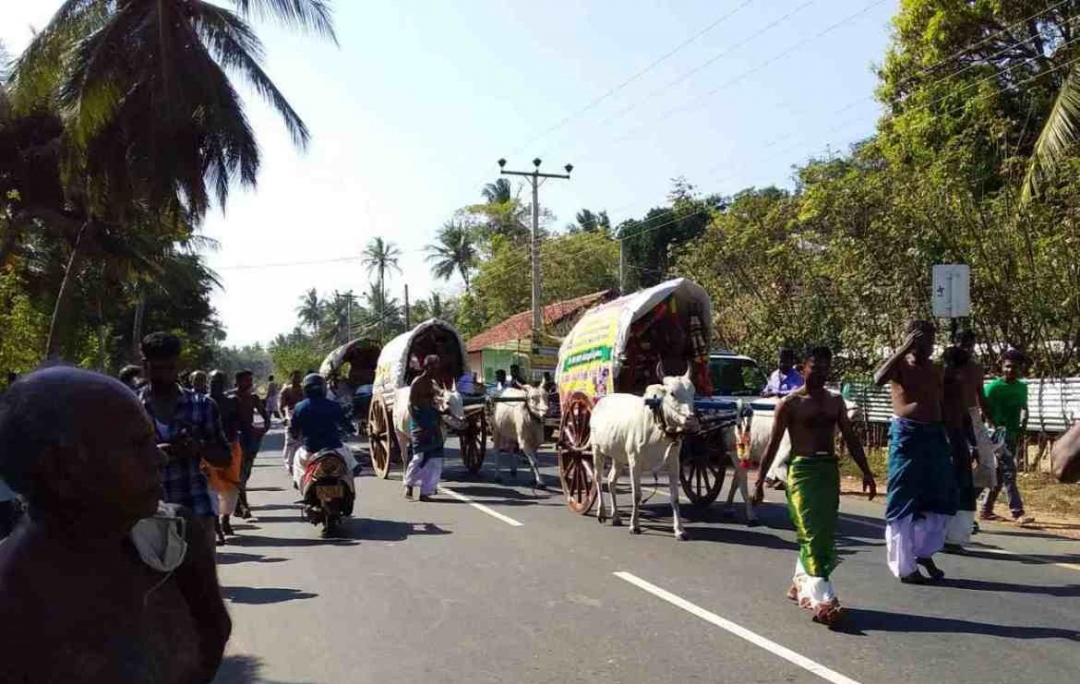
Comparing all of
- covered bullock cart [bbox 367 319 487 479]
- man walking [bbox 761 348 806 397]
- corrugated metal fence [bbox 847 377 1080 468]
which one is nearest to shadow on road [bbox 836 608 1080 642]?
man walking [bbox 761 348 806 397]

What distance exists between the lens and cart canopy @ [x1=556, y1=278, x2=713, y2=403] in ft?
42.0

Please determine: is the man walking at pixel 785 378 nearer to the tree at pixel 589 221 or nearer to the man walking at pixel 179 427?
the man walking at pixel 179 427

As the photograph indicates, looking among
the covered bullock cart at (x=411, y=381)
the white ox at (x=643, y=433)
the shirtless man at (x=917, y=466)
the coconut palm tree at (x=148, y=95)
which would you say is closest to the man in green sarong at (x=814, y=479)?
the shirtless man at (x=917, y=466)

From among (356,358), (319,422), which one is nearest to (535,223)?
(356,358)

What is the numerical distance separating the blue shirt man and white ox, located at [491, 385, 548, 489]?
460 cm

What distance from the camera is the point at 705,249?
23391mm

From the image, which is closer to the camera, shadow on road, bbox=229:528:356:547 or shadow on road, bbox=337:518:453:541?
shadow on road, bbox=229:528:356:547

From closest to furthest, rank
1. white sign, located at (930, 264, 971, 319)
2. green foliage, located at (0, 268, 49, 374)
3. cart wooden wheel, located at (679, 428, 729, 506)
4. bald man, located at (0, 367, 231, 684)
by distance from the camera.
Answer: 1. bald man, located at (0, 367, 231, 684)
2. cart wooden wheel, located at (679, 428, 729, 506)
3. white sign, located at (930, 264, 971, 319)
4. green foliage, located at (0, 268, 49, 374)

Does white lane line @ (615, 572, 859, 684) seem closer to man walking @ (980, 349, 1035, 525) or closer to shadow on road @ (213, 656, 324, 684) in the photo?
shadow on road @ (213, 656, 324, 684)

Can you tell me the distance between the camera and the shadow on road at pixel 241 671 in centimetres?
600

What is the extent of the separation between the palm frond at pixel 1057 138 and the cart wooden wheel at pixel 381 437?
1153 cm

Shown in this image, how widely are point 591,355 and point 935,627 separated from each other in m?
7.07

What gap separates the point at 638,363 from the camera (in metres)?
13.4

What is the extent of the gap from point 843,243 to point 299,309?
9815 centimetres
